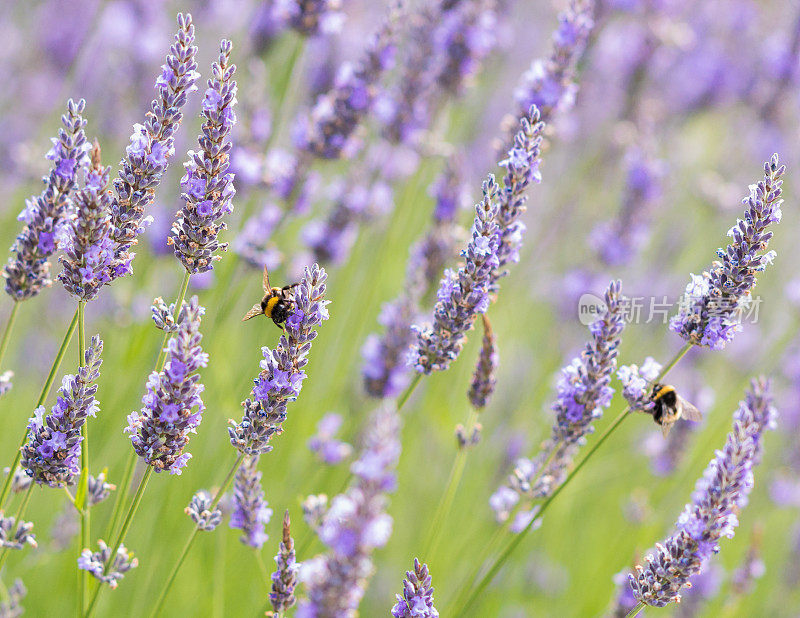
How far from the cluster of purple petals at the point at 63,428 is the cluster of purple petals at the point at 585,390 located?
1.05 metres

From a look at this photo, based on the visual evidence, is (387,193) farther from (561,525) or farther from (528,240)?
(528,240)

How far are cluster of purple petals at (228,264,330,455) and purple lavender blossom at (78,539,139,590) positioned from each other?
37cm

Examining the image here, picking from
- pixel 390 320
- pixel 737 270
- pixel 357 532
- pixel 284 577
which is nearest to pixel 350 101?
pixel 390 320

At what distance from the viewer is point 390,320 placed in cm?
261

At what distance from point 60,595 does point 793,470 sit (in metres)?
3.25

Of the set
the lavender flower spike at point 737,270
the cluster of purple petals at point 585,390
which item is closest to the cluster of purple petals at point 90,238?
the cluster of purple petals at point 585,390

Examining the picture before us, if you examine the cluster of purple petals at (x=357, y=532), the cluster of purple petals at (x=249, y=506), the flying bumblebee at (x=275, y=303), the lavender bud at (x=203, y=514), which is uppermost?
the flying bumblebee at (x=275, y=303)

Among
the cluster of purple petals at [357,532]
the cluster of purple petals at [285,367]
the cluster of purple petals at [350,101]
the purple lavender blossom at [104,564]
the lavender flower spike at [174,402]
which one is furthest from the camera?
the cluster of purple petals at [350,101]

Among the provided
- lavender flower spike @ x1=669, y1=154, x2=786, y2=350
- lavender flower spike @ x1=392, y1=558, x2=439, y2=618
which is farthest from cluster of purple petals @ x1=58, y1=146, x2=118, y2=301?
lavender flower spike @ x1=669, y1=154, x2=786, y2=350

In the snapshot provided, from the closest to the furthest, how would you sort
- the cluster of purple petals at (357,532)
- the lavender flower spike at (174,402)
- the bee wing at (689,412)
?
the cluster of purple petals at (357,532) < the lavender flower spike at (174,402) < the bee wing at (689,412)

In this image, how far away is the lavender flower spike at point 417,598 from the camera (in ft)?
5.17

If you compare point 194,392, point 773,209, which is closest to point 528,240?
point 773,209

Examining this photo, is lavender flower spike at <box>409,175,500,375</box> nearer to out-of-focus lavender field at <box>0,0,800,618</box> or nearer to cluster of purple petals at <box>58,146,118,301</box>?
out-of-focus lavender field at <box>0,0,800,618</box>

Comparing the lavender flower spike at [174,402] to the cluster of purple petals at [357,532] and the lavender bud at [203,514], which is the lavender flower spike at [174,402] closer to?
the lavender bud at [203,514]
